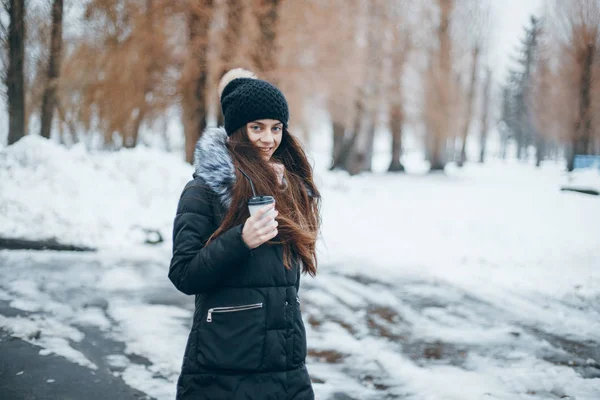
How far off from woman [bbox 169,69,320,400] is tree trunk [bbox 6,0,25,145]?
40.7 feet

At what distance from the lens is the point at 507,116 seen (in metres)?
75.0

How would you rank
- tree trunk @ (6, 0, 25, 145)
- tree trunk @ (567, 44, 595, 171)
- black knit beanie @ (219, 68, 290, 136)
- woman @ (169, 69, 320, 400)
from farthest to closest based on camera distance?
tree trunk @ (567, 44, 595, 171) < tree trunk @ (6, 0, 25, 145) < black knit beanie @ (219, 68, 290, 136) < woman @ (169, 69, 320, 400)

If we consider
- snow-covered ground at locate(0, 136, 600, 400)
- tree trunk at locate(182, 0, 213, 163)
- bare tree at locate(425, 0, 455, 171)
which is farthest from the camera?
bare tree at locate(425, 0, 455, 171)

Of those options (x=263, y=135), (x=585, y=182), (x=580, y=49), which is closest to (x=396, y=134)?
(x=580, y=49)

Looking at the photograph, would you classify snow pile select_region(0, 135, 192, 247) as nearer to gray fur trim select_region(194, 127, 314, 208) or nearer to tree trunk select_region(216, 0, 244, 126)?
A: tree trunk select_region(216, 0, 244, 126)

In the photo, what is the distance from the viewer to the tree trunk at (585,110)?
25897mm

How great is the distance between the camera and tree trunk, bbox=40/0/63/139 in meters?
13.9

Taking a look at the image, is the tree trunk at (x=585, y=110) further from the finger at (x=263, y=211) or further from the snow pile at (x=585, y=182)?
the finger at (x=263, y=211)

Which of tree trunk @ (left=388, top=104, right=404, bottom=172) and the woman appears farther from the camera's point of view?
tree trunk @ (left=388, top=104, right=404, bottom=172)

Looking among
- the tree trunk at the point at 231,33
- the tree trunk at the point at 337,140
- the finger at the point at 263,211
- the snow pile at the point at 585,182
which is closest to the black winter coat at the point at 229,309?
the finger at the point at 263,211

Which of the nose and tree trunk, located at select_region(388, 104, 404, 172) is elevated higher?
tree trunk, located at select_region(388, 104, 404, 172)

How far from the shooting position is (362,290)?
738 cm

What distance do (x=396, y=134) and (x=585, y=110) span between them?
9430mm

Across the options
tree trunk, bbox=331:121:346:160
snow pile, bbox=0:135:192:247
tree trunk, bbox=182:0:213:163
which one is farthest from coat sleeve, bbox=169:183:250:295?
tree trunk, bbox=331:121:346:160
